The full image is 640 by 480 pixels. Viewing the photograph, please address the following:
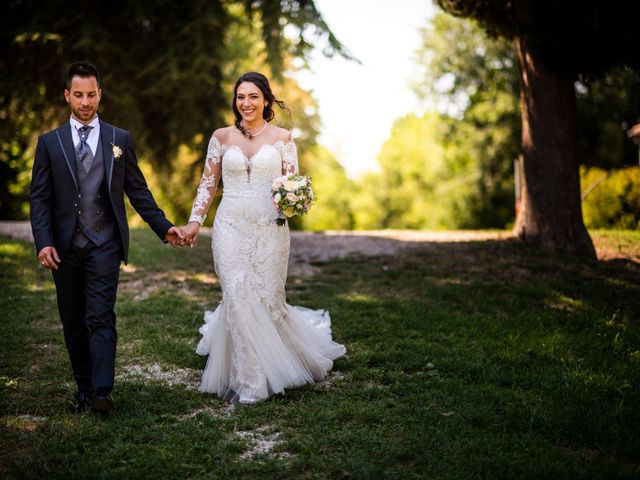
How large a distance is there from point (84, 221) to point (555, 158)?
27.1ft

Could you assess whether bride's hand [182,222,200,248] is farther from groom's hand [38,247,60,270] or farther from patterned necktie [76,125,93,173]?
groom's hand [38,247,60,270]

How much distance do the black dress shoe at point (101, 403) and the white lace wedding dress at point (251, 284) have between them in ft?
2.85

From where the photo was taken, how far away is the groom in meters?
4.42

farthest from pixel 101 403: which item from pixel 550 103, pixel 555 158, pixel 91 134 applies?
pixel 550 103

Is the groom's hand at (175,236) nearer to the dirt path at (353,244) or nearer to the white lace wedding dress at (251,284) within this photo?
the white lace wedding dress at (251,284)

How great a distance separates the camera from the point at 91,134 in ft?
15.0

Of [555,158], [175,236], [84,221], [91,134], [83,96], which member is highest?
[555,158]

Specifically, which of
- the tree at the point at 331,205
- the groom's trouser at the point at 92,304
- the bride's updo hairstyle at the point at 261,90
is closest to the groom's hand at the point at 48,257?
the groom's trouser at the point at 92,304

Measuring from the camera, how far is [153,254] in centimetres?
1127

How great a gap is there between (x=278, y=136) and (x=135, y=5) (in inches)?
349

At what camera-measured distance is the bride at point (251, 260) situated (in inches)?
196

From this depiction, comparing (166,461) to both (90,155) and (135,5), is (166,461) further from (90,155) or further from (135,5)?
(135,5)

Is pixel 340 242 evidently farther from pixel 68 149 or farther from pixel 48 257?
pixel 48 257

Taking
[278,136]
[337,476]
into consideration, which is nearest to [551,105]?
[278,136]
